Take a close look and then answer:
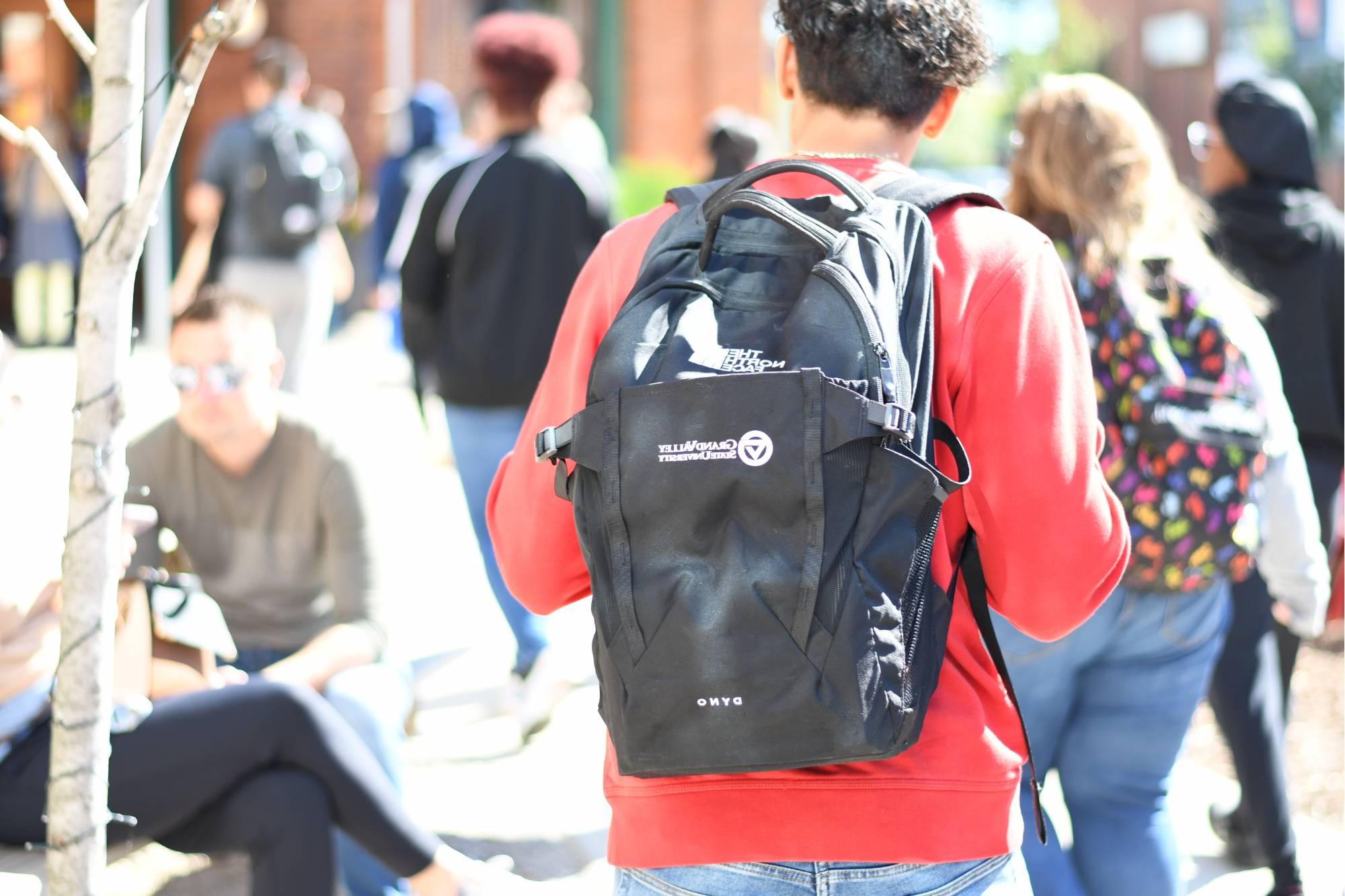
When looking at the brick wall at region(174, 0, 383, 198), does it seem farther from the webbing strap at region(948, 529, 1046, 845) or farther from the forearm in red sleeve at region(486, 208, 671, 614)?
the webbing strap at region(948, 529, 1046, 845)

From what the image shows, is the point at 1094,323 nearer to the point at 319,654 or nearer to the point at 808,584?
the point at 808,584

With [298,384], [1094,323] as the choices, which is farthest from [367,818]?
[298,384]

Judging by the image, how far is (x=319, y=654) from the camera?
3365mm

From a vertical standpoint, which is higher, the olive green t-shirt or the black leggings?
the olive green t-shirt

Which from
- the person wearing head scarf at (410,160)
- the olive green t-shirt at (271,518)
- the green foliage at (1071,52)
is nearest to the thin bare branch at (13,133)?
the olive green t-shirt at (271,518)

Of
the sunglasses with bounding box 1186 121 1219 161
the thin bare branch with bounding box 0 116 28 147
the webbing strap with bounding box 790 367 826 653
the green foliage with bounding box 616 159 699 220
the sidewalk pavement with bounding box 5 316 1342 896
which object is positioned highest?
the thin bare branch with bounding box 0 116 28 147

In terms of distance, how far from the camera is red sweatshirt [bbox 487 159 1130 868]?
169 cm

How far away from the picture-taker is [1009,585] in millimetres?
1790

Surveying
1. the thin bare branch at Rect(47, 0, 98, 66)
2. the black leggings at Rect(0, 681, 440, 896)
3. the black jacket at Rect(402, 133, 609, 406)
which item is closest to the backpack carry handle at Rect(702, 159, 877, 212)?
the thin bare branch at Rect(47, 0, 98, 66)

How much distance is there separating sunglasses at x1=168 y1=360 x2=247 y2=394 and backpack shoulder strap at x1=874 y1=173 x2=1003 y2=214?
2060mm

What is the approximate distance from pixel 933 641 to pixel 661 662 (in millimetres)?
315

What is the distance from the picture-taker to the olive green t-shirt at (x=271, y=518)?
3492mm

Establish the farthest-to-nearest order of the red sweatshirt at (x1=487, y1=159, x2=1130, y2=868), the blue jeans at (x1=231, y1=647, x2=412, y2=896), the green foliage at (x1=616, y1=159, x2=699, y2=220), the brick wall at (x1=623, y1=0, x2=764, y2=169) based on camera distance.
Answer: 1. the brick wall at (x1=623, y1=0, x2=764, y2=169)
2. the green foliage at (x1=616, y1=159, x2=699, y2=220)
3. the blue jeans at (x1=231, y1=647, x2=412, y2=896)
4. the red sweatshirt at (x1=487, y1=159, x2=1130, y2=868)

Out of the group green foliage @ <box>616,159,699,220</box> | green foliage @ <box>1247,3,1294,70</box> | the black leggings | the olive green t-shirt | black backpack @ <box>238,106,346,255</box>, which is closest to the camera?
the black leggings
